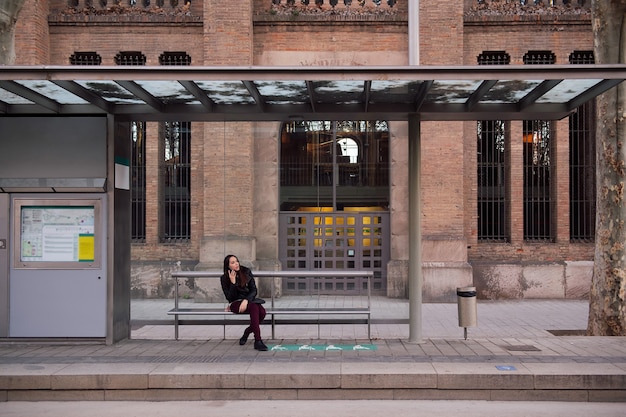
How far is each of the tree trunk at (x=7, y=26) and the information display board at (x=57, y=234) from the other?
3.18 metres

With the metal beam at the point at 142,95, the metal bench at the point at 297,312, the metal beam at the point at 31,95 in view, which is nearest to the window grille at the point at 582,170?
the metal bench at the point at 297,312

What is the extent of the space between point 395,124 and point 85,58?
8.81 metres

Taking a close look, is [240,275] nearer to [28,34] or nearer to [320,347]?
[320,347]

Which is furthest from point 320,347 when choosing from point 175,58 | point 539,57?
point 539,57

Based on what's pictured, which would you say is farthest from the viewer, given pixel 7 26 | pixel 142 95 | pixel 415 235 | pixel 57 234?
pixel 7 26

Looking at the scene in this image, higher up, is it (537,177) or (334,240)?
(537,177)

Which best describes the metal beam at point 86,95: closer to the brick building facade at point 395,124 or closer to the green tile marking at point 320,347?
the green tile marking at point 320,347

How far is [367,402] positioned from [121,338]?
426 centimetres

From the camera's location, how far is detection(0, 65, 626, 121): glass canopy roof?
7465 mm

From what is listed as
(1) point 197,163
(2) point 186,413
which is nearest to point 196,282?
(2) point 186,413

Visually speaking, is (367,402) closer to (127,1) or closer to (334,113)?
A: (334,113)

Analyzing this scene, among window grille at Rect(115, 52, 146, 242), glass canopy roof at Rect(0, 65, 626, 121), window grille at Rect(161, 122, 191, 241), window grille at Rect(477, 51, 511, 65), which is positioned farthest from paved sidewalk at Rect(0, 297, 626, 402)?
window grille at Rect(477, 51, 511, 65)

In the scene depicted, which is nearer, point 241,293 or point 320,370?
point 320,370

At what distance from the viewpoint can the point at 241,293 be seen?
9125 millimetres
